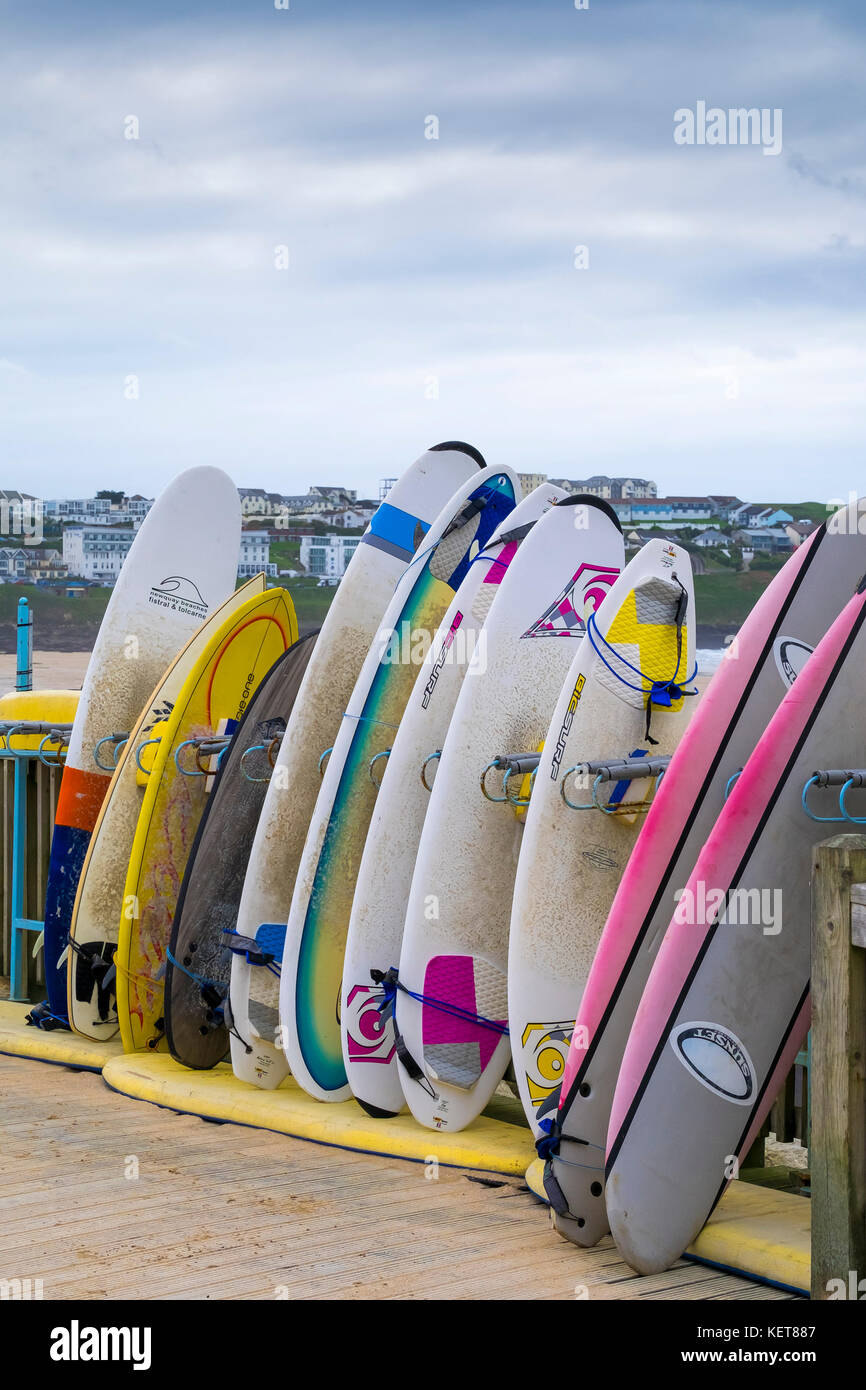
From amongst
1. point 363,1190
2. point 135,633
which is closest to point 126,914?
point 135,633

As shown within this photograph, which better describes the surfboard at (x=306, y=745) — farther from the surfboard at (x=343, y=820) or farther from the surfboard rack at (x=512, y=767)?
the surfboard rack at (x=512, y=767)

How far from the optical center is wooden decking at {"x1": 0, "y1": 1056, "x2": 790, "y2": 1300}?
2.99 meters

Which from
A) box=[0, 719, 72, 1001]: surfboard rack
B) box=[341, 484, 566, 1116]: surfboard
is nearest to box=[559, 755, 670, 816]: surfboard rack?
box=[341, 484, 566, 1116]: surfboard

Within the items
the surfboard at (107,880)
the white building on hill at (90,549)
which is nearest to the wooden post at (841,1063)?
the surfboard at (107,880)

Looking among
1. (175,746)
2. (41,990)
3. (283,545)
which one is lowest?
(41,990)

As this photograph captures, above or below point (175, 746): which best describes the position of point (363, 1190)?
below

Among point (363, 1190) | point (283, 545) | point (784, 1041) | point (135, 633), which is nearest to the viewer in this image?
point (784, 1041)

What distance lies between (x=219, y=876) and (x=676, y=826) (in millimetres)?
1978

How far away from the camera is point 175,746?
510cm

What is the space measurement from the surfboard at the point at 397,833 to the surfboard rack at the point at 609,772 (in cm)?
58

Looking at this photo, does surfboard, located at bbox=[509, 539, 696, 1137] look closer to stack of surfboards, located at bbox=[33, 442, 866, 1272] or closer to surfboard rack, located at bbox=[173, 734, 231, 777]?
stack of surfboards, located at bbox=[33, 442, 866, 1272]

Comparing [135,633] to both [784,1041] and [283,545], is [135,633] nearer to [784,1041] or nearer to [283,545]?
[784,1041]
